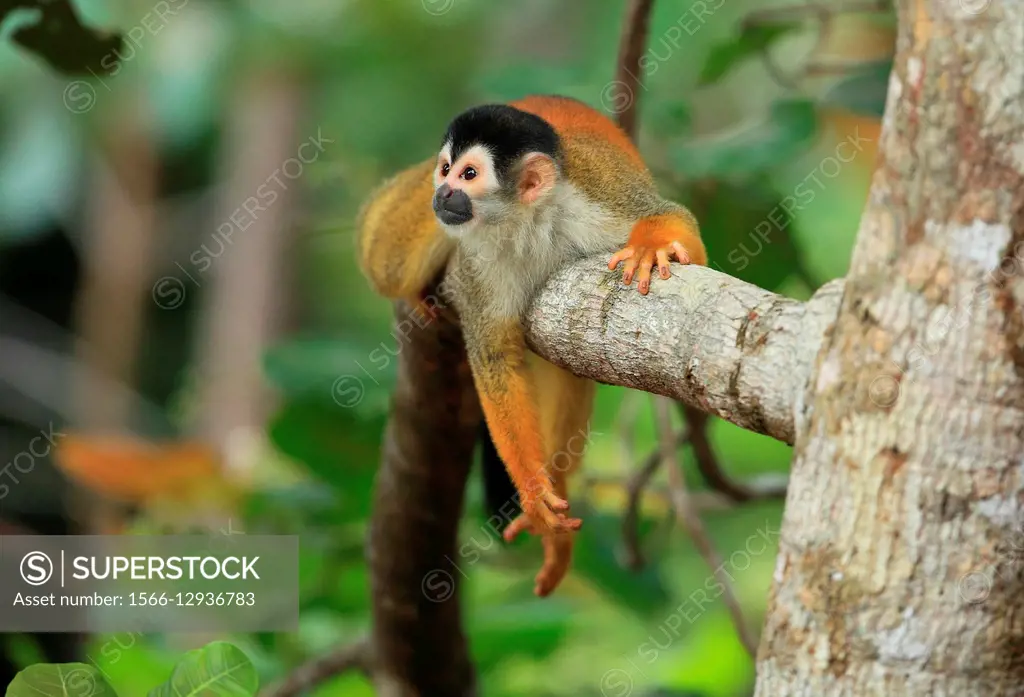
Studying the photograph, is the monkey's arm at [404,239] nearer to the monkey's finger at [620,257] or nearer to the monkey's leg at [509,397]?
the monkey's leg at [509,397]

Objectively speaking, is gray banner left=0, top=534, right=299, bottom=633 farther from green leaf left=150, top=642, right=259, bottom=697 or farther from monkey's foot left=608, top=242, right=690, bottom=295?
monkey's foot left=608, top=242, right=690, bottom=295

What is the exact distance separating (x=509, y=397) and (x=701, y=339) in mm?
916

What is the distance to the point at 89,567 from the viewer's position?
13.5 feet

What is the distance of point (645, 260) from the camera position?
1649 mm

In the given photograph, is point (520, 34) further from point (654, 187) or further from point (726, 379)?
point (726, 379)

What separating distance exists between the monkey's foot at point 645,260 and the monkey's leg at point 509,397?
41cm

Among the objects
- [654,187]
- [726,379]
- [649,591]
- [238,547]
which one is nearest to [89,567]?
[238,547]

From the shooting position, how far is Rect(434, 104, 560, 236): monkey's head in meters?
2.24

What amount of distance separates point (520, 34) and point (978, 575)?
17.6ft

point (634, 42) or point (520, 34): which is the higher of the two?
point (520, 34)

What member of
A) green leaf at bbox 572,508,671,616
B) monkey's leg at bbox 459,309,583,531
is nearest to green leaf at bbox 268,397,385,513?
green leaf at bbox 572,508,671,616

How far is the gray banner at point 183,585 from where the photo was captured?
3.47 metres

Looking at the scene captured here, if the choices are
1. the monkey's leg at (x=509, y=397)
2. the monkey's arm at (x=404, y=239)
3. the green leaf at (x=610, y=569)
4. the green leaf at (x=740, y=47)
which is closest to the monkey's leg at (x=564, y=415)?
the monkey's leg at (x=509, y=397)

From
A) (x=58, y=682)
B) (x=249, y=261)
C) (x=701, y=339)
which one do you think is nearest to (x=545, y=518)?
(x=701, y=339)
